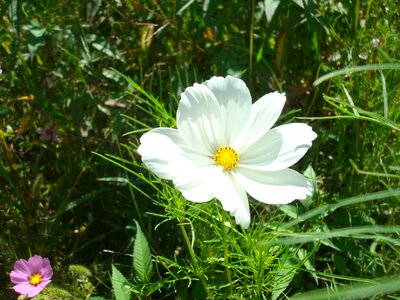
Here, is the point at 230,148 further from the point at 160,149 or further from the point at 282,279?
the point at 282,279

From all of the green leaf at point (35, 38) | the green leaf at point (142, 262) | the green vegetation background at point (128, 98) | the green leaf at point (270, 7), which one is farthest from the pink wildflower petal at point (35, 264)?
the green leaf at point (270, 7)

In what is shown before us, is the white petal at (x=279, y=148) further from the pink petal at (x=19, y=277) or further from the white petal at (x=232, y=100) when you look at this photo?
the pink petal at (x=19, y=277)

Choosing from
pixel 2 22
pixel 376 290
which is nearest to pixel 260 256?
pixel 376 290

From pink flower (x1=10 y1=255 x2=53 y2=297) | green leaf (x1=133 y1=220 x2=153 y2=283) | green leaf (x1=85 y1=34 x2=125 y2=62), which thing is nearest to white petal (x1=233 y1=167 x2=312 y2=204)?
green leaf (x1=133 y1=220 x2=153 y2=283)

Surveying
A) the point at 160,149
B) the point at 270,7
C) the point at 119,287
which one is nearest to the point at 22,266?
the point at 119,287

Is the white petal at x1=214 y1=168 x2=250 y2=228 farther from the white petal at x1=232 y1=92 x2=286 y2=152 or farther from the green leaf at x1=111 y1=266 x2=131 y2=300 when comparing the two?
the green leaf at x1=111 y1=266 x2=131 y2=300

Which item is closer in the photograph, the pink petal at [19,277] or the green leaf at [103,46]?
the pink petal at [19,277]
